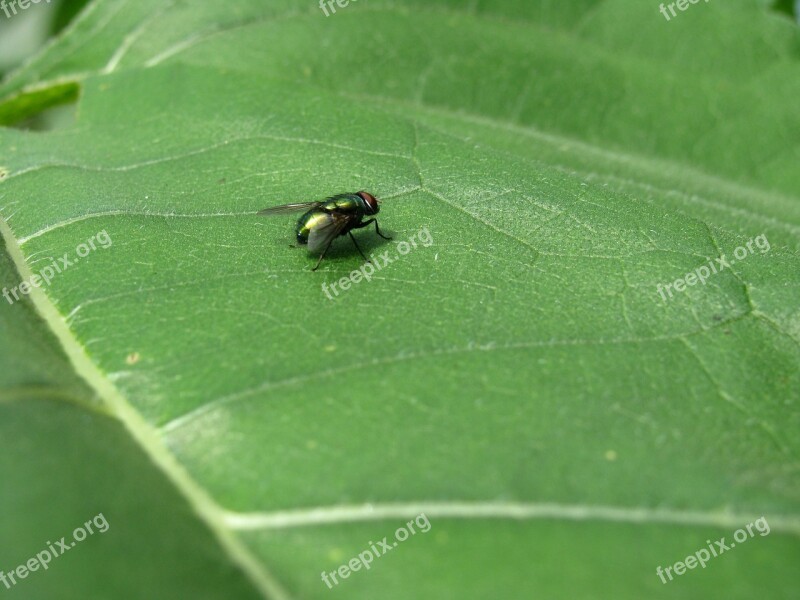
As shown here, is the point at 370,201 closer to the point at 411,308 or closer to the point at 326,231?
the point at 326,231

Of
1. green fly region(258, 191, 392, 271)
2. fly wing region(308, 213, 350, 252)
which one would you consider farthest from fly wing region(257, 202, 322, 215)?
fly wing region(308, 213, 350, 252)

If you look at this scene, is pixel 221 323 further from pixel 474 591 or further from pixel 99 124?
pixel 99 124

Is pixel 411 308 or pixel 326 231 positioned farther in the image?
pixel 326 231

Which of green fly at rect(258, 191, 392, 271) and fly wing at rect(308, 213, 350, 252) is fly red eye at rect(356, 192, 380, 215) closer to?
green fly at rect(258, 191, 392, 271)

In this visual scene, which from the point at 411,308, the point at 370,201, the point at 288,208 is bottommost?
the point at 411,308

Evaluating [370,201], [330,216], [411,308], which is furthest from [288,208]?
[411,308]

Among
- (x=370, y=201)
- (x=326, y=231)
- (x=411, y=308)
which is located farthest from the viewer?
(x=370, y=201)
